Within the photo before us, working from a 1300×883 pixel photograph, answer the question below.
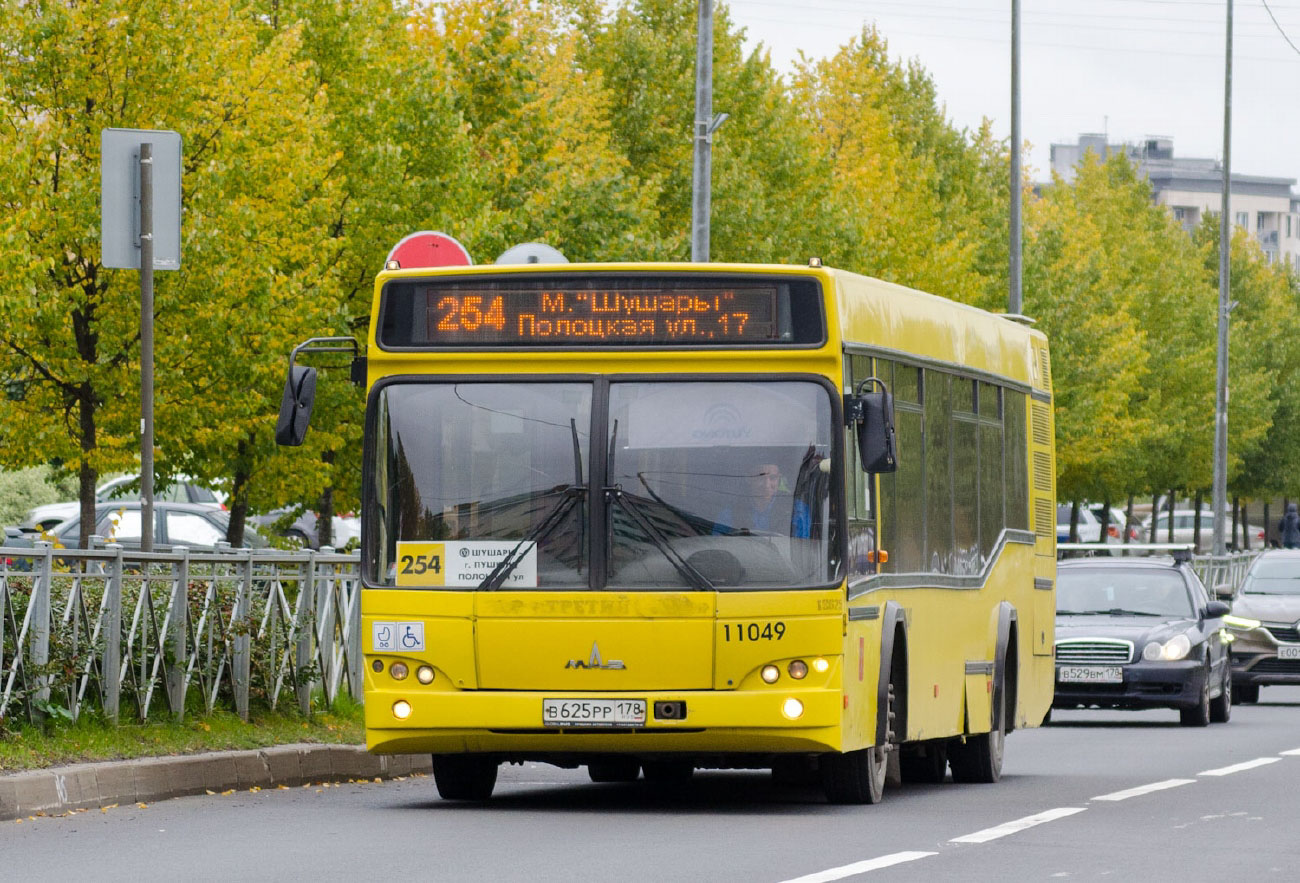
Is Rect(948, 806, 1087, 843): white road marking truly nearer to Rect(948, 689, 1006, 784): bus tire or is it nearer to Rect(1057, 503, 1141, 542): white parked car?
Rect(948, 689, 1006, 784): bus tire

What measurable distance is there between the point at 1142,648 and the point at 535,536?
485 inches

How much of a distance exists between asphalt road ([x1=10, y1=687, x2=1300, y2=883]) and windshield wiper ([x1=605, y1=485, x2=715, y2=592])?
3.73 ft

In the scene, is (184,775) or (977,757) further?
(977,757)

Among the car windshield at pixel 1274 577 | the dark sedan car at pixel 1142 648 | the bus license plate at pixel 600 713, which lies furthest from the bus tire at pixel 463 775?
the car windshield at pixel 1274 577

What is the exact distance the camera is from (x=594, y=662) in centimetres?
1284

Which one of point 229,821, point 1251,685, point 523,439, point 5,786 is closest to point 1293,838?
point 523,439

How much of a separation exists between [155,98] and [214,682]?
11.1 metres

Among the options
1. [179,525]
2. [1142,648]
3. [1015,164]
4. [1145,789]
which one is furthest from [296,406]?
[179,525]

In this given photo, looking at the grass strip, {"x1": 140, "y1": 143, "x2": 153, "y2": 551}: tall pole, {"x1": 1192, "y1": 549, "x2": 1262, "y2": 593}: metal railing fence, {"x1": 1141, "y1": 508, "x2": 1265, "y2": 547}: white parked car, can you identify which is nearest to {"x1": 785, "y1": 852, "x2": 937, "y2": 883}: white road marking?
the grass strip

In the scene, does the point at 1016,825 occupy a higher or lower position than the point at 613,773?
higher

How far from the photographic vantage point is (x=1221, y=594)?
2708 centimetres

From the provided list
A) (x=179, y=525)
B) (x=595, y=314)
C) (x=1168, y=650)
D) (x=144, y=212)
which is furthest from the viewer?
(x=179, y=525)

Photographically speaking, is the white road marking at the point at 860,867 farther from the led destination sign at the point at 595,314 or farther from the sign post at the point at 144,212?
the sign post at the point at 144,212

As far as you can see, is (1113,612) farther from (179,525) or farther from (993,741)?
(179,525)
